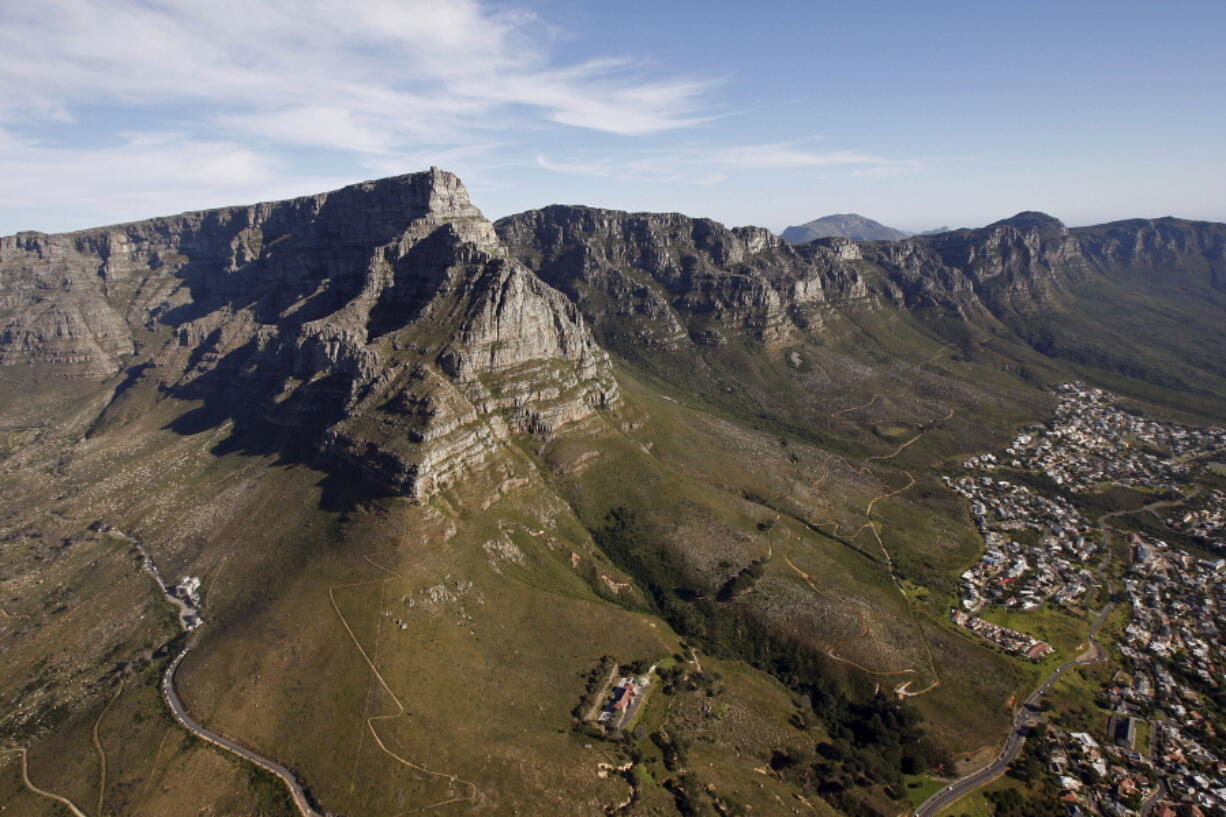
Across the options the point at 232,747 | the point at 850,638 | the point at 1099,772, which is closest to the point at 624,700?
the point at 850,638

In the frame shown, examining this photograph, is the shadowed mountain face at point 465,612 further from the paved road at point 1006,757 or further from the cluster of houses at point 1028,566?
the cluster of houses at point 1028,566

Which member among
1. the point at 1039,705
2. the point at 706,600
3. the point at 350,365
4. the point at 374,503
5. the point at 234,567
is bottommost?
the point at 1039,705

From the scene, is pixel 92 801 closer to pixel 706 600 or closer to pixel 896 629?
pixel 706 600

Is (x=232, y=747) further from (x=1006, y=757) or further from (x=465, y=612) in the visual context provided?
(x=1006, y=757)

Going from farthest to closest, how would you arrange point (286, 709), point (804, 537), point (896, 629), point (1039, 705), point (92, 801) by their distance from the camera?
point (804, 537) → point (896, 629) → point (1039, 705) → point (286, 709) → point (92, 801)

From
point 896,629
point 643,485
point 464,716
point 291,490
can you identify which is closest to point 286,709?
point 464,716

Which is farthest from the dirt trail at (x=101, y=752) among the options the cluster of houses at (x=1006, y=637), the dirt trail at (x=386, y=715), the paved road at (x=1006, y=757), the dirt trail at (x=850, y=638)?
the cluster of houses at (x=1006, y=637)

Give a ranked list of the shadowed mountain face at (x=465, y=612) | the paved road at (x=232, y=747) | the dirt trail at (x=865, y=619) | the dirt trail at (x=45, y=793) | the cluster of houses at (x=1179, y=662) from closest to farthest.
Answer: the dirt trail at (x=45, y=793) → the paved road at (x=232, y=747) → the shadowed mountain face at (x=465, y=612) → the cluster of houses at (x=1179, y=662) → the dirt trail at (x=865, y=619)
